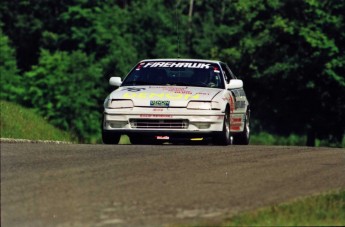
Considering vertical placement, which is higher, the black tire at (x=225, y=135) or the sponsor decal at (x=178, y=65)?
the sponsor decal at (x=178, y=65)

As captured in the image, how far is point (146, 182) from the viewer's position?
43.4ft

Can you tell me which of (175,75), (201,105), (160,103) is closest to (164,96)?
(160,103)

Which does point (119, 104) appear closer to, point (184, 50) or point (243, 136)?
point (243, 136)

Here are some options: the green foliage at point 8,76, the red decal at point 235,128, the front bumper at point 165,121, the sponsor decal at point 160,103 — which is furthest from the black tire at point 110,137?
the green foliage at point 8,76

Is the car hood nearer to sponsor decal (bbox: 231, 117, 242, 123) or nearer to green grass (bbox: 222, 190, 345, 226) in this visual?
sponsor decal (bbox: 231, 117, 242, 123)

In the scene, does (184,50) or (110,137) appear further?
(184,50)

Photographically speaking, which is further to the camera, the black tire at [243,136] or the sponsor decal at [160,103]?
the black tire at [243,136]

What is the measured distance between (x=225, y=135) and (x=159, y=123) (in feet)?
4.04

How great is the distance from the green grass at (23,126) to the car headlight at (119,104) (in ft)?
24.0

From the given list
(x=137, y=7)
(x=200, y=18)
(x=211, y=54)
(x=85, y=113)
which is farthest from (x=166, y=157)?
(x=200, y=18)

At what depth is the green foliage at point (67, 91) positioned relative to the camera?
242 ft

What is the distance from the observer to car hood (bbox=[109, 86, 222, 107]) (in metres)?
19.8

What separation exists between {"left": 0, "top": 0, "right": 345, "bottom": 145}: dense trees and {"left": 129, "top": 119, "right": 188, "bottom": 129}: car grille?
124ft

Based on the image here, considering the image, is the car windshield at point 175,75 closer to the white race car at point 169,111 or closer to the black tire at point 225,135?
the white race car at point 169,111
